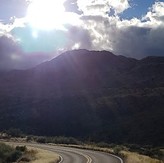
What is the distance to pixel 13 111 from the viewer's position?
13725 centimetres

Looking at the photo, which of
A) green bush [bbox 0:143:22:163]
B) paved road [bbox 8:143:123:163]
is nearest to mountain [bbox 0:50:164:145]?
paved road [bbox 8:143:123:163]

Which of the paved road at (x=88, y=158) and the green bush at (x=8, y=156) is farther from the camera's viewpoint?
the green bush at (x=8, y=156)

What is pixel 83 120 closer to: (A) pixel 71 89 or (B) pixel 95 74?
(A) pixel 71 89

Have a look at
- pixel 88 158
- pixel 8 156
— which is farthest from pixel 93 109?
pixel 88 158

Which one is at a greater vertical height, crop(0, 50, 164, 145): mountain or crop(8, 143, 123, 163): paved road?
crop(0, 50, 164, 145): mountain

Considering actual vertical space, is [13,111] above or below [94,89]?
below

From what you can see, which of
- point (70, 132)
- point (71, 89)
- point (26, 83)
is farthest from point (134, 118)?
point (26, 83)

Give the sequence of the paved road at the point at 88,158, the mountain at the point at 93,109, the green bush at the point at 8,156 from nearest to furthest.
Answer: the paved road at the point at 88,158 → the green bush at the point at 8,156 → the mountain at the point at 93,109

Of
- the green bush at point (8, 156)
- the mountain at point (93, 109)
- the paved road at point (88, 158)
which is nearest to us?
the paved road at point (88, 158)

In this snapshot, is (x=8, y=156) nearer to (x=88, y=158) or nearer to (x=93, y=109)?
(x=88, y=158)

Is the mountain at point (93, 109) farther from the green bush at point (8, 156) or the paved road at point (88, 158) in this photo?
the green bush at point (8, 156)

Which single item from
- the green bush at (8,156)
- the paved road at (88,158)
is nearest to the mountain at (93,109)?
the paved road at (88,158)

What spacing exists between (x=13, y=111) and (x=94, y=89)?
40459 millimetres

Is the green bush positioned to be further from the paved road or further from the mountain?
the mountain
